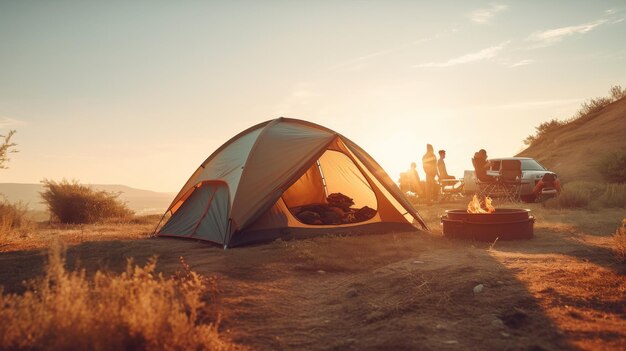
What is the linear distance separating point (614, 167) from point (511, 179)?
695cm

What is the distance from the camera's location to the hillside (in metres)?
20.7

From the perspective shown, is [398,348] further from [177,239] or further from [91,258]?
[177,239]

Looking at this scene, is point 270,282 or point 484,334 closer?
point 484,334

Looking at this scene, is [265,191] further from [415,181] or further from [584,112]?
[584,112]

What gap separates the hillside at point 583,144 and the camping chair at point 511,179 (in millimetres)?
6620

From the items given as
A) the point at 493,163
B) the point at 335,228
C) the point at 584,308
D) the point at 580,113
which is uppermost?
the point at 580,113

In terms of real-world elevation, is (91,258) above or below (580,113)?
below

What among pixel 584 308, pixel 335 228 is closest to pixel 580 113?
pixel 335 228

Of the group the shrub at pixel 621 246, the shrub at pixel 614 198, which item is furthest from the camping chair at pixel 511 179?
the shrub at pixel 621 246

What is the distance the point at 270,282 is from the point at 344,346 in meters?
1.74

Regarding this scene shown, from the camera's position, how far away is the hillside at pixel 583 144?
67.8 feet

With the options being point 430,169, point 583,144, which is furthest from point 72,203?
point 583,144

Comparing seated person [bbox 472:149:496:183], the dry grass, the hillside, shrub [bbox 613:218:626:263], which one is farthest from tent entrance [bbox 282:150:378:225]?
the hillside

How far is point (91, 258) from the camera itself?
5.68 m
